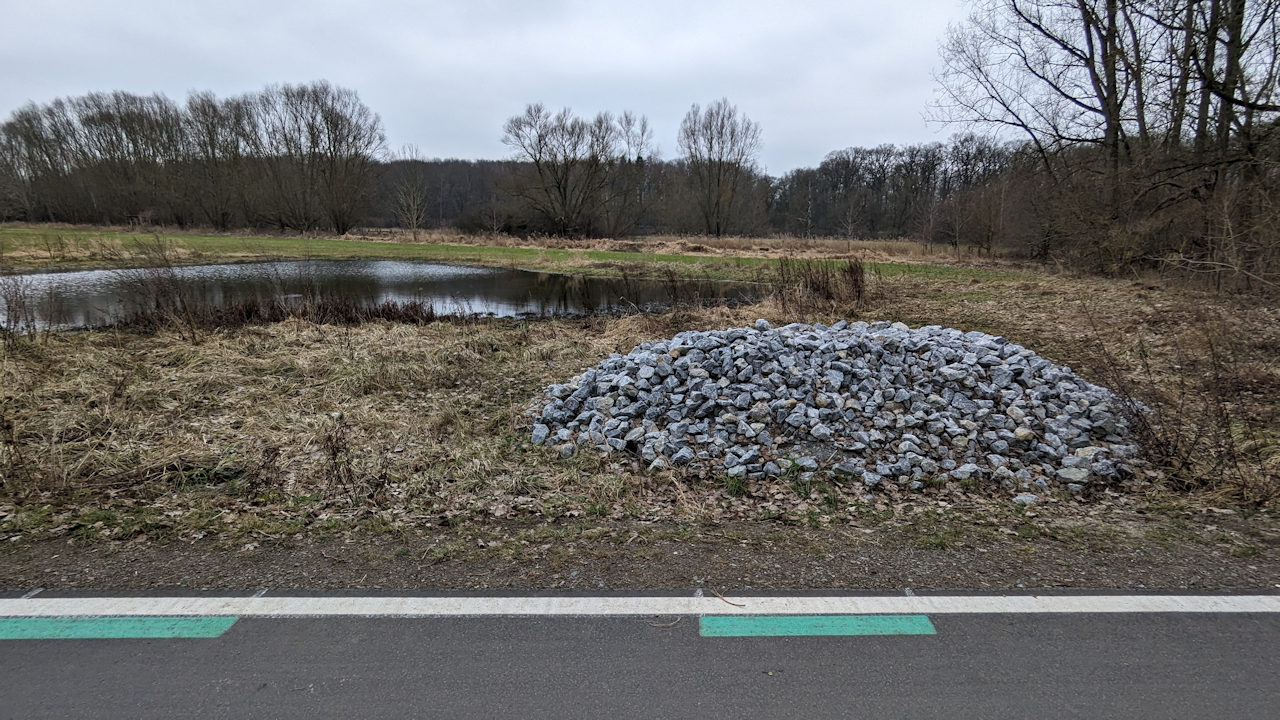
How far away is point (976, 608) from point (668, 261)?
29.9 meters

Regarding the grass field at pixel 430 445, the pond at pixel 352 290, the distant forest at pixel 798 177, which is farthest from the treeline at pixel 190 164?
the grass field at pixel 430 445

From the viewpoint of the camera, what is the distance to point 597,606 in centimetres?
286

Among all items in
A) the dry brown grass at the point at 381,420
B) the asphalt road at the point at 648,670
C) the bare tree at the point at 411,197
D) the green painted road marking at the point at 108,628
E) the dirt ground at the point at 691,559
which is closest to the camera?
the asphalt road at the point at 648,670

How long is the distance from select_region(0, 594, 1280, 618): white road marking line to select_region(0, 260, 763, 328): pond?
10.2 m

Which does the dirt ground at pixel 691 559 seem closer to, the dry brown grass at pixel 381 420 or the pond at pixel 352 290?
the dry brown grass at pixel 381 420

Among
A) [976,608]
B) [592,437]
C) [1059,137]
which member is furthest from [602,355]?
[1059,137]

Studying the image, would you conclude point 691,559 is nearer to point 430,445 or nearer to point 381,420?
point 430,445

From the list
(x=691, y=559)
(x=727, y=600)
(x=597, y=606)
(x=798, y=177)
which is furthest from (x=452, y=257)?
(x=798, y=177)

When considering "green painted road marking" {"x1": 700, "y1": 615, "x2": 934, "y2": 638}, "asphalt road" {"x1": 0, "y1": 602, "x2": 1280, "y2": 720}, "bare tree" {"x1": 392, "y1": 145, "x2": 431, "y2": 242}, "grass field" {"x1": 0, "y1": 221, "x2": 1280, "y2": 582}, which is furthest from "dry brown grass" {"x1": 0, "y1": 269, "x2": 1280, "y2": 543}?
"bare tree" {"x1": 392, "y1": 145, "x2": 431, "y2": 242}

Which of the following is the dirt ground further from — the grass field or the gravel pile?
the gravel pile

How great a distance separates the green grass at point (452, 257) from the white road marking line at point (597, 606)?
17.7m

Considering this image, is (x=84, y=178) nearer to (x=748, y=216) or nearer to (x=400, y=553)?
(x=748, y=216)

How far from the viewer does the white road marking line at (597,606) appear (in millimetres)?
2807

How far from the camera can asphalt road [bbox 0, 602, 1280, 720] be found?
7.27 feet
